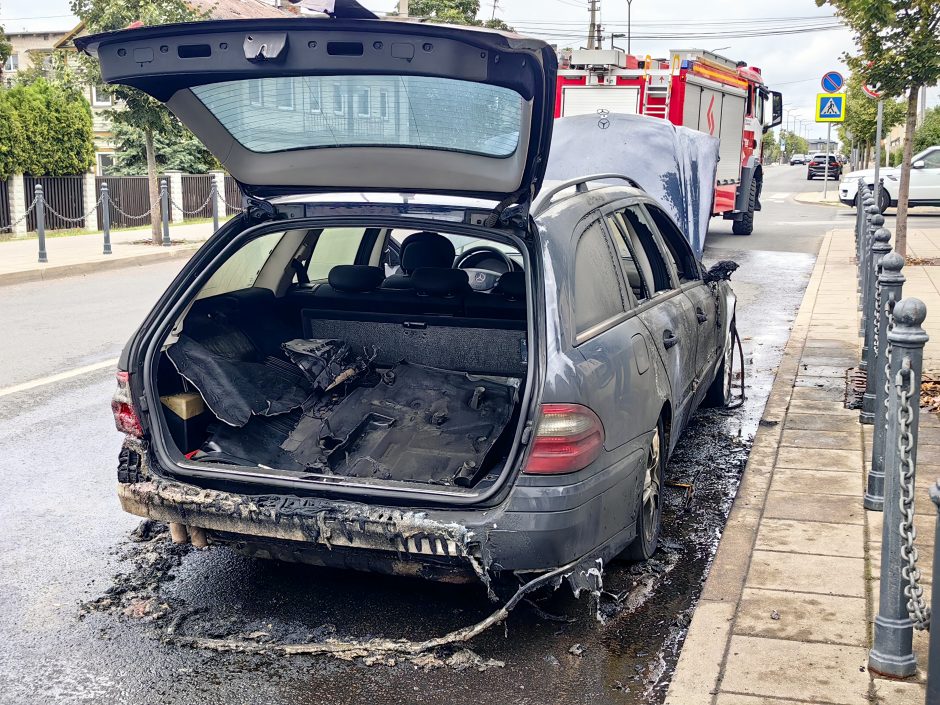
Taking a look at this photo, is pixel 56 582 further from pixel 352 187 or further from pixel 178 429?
pixel 352 187

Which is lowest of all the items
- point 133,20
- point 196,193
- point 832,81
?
point 196,193

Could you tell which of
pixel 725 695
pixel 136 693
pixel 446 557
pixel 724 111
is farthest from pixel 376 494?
pixel 724 111

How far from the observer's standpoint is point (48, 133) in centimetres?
2558

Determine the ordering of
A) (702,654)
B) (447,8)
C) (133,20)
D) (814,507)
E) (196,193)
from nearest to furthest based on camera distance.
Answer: (702,654)
(814,507)
(133,20)
(196,193)
(447,8)

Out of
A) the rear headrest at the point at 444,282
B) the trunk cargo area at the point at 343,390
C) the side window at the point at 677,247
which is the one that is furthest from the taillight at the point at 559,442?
the side window at the point at 677,247

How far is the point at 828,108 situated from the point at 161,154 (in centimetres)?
2003

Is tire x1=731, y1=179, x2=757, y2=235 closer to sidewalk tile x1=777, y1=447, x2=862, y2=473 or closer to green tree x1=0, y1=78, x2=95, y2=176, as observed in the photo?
sidewalk tile x1=777, y1=447, x2=862, y2=473

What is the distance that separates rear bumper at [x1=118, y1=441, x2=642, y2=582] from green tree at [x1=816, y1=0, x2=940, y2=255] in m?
10.7

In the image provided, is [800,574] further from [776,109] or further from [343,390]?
[776,109]

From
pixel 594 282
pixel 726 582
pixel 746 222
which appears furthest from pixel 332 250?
pixel 746 222

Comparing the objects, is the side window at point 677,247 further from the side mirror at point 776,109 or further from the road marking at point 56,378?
the side mirror at point 776,109

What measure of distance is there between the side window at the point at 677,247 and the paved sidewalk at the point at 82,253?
1133cm

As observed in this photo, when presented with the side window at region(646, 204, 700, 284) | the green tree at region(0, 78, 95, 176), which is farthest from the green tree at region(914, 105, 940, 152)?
the side window at region(646, 204, 700, 284)

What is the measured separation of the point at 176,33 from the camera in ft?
12.4
